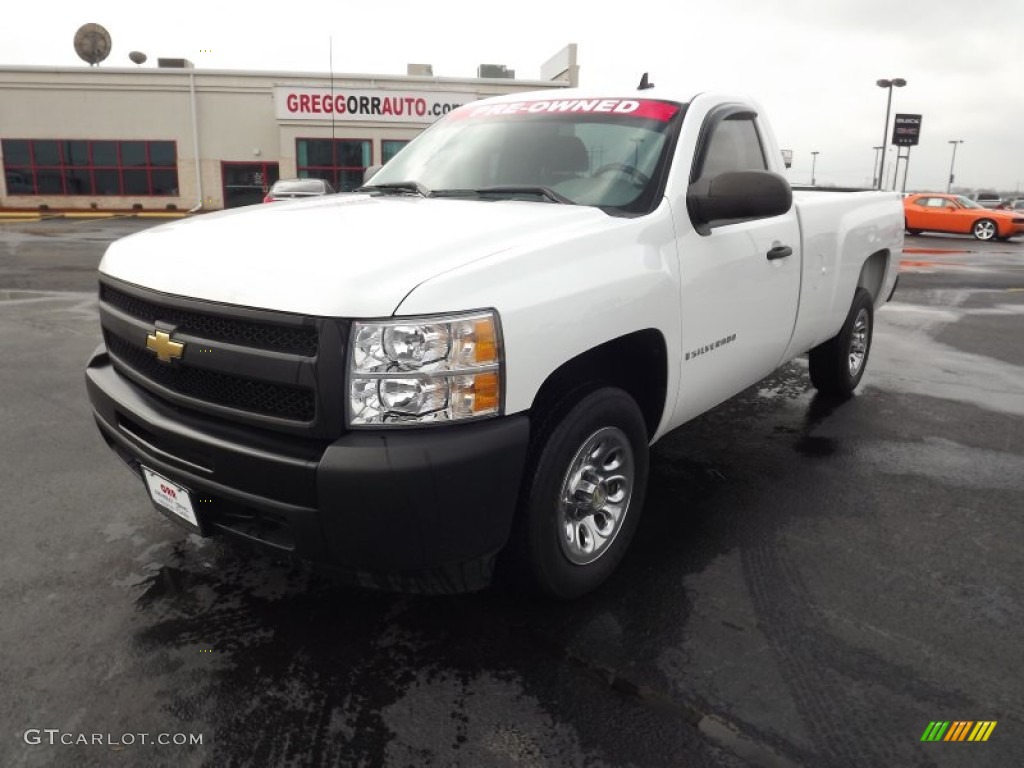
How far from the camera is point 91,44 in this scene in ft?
106

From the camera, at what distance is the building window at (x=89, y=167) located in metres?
30.8

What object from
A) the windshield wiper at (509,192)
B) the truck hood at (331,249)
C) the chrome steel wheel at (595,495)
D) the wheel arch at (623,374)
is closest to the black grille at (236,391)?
the truck hood at (331,249)

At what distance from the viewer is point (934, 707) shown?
94.6 inches

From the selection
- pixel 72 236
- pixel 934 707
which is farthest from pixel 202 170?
pixel 934 707

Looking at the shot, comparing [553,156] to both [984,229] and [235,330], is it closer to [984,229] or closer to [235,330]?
[235,330]

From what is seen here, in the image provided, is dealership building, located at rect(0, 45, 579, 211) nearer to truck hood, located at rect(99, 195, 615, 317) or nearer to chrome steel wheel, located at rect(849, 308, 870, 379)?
chrome steel wheel, located at rect(849, 308, 870, 379)

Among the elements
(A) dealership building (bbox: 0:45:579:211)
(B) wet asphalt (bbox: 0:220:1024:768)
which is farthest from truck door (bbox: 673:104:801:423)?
(A) dealership building (bbox: 0:45:579:211)

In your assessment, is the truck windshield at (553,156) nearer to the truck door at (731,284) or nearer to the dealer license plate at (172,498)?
the truck door at (731,284)

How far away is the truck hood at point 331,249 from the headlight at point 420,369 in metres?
0.09

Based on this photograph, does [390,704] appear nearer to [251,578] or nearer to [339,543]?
[339,543]

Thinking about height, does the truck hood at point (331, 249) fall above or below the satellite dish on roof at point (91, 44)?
below

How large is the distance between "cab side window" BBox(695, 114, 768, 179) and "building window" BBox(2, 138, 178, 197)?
31.5m

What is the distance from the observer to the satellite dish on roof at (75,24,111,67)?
32312 millimetres

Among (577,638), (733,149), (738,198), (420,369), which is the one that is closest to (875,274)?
(733,149)
